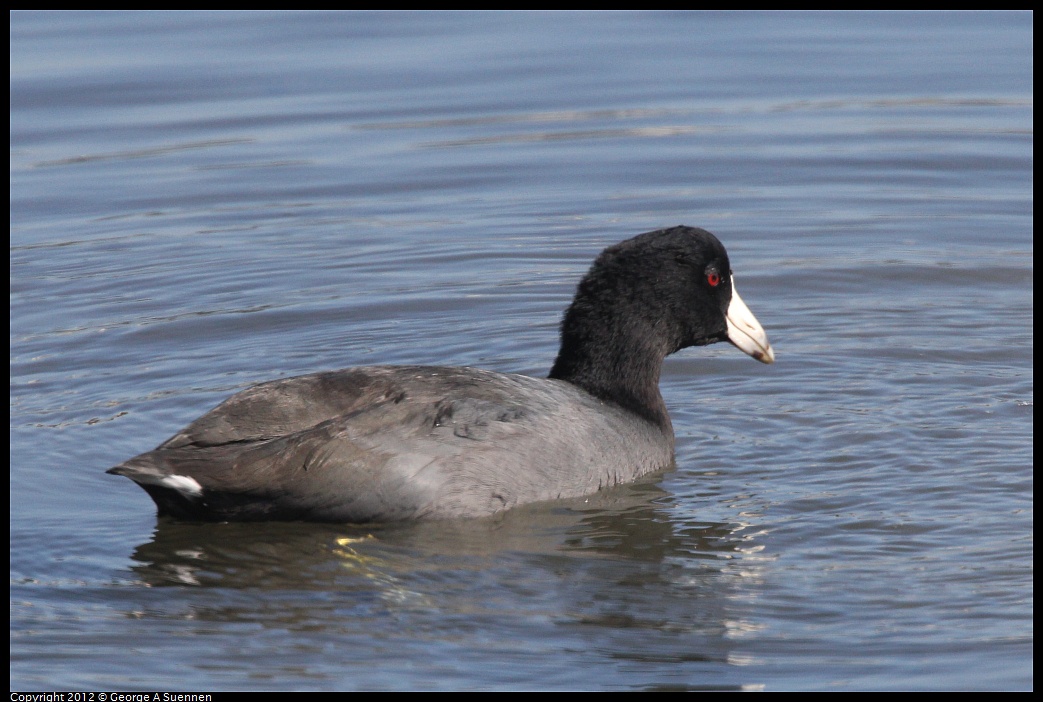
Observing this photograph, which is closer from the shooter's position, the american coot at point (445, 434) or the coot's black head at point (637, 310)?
the american coot at point (445, 434)

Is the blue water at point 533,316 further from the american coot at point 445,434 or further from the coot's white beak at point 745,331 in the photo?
the coot's white beak at point 745,331

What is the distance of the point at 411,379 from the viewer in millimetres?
7293

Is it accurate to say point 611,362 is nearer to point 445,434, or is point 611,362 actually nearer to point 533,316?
point 445,434

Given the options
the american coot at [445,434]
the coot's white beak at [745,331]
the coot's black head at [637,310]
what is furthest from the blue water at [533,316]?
the coot's black head at [637,310]

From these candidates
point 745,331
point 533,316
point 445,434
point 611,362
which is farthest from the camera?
point 533,316

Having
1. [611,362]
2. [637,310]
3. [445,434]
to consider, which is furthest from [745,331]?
[445,434]

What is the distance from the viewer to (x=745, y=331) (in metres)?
8.50

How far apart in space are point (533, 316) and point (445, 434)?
349 centimetres

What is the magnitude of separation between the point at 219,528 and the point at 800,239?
623cm

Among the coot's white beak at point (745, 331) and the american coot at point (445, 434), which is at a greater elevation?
the coot's white beak at point (745, 331)

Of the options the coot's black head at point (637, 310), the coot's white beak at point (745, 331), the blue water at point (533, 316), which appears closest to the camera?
the blue water at point (533, 316)

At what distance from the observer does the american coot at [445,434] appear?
269 inches

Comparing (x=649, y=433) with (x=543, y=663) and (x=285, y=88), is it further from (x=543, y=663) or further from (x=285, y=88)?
(x=285, y=88)

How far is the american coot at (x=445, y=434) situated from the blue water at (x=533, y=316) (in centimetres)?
19
